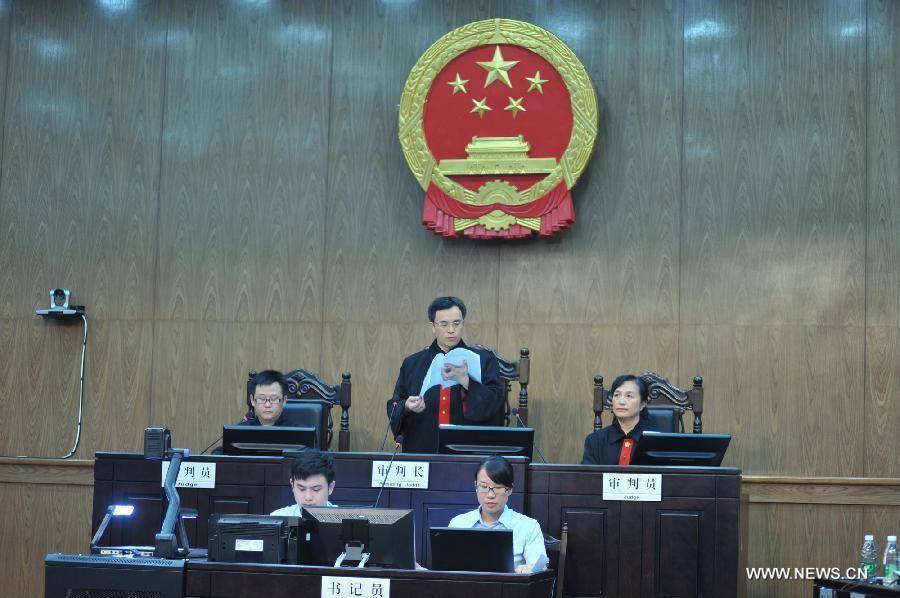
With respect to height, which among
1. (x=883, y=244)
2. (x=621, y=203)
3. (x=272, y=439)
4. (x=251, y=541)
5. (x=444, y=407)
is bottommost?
(x=251, y=541)

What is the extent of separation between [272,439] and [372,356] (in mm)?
1730

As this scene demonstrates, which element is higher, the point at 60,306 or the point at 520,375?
the point at 60,306

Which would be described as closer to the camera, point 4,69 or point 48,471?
point 48,471

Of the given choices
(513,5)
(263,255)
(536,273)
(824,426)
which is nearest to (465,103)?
(513,5)

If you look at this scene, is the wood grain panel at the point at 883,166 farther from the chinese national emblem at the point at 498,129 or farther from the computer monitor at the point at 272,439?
the computer monitor at the point at 272,439

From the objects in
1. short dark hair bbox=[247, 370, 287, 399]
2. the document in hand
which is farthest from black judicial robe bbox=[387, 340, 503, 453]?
short dark hair bbox=[247, 370, 287, 399]

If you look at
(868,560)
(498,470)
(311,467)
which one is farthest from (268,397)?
(868,560)

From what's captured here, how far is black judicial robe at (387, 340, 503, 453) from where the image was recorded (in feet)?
16.8

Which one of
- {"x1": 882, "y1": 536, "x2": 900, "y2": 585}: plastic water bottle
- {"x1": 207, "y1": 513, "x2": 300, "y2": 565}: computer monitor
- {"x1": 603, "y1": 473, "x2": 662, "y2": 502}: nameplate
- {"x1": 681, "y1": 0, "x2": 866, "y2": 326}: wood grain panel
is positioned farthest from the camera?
{"x1": 681, "y1": 0, "x2": 866, "y2": 326}: wood grain panel

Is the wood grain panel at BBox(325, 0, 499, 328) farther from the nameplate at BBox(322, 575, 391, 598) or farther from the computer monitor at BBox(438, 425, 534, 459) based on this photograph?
the nameplate at BBox(322, 575, 391, 598)

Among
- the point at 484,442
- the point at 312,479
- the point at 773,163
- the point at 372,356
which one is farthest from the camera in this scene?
the point at 372,356

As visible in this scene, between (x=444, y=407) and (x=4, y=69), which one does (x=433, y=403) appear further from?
(x=4, y=69)

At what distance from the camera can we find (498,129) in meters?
6.32

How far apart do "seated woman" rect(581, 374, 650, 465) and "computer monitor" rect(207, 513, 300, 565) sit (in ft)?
6.04
